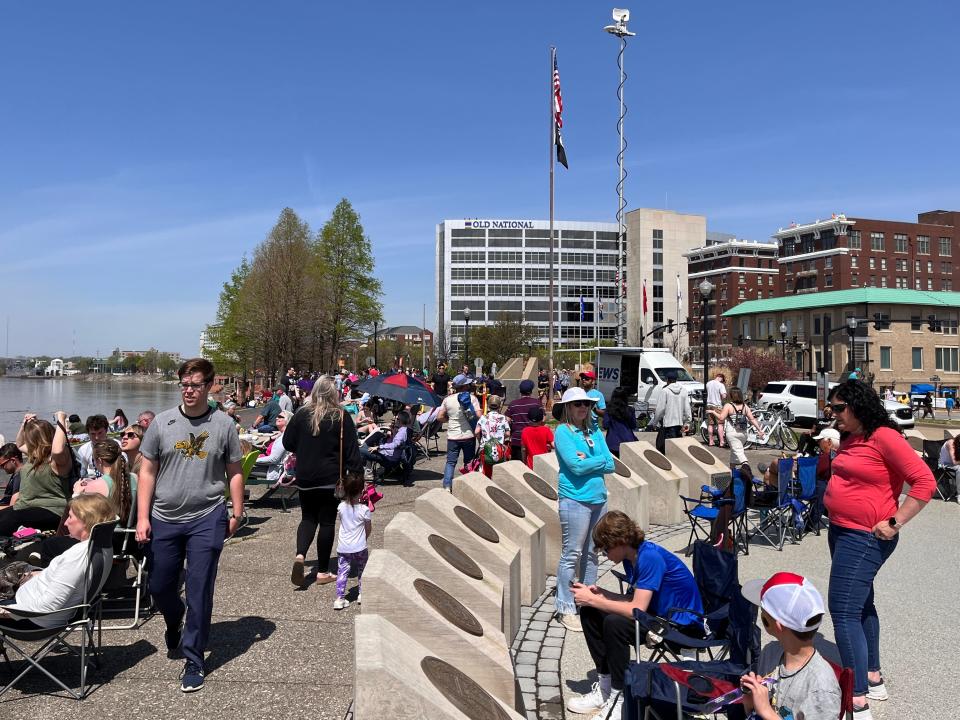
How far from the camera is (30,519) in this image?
704 cm

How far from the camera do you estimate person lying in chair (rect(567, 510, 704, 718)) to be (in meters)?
4.19

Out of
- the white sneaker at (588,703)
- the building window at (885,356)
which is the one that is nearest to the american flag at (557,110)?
the white sneaker at (588,703)

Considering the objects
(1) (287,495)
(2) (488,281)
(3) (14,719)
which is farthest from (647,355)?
(2) (488,281)

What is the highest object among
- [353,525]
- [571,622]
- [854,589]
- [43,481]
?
[43,481]

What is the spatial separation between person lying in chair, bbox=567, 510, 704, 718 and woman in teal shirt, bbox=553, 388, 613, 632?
1328mm

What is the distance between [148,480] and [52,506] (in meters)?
3.30

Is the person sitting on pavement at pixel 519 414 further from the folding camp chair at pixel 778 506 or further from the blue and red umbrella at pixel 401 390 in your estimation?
the folding camp chair at pixel 778 506

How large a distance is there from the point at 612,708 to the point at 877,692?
1642 millimetres

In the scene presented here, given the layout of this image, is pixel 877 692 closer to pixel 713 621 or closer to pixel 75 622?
pixel 713 621

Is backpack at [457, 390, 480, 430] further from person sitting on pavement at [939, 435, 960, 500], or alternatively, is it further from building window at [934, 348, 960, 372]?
building window at [934, 348, 960, 372]

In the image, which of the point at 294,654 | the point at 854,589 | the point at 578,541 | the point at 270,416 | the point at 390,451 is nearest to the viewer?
the point at 854,589

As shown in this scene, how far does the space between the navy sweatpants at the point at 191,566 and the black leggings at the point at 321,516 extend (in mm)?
1900

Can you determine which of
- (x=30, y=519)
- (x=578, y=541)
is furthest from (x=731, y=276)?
(x=30, y=519)

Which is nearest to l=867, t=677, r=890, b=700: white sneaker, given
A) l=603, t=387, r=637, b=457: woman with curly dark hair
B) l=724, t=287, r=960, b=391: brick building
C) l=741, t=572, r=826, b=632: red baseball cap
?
l=741, t=572, r=826, b=632: red baseball cap
